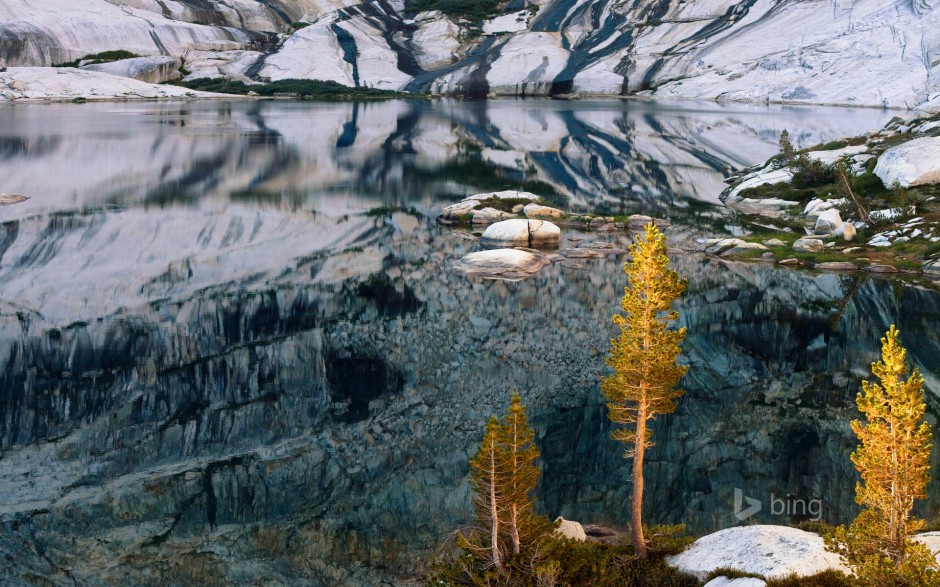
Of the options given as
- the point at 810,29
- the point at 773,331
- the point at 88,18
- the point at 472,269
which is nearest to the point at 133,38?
the point at 88,18

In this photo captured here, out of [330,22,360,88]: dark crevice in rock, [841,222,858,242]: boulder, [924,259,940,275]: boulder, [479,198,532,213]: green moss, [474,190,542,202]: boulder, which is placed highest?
[330,22,360,88]: dark crevice in rock

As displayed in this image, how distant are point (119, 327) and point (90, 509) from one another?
31.3 ft

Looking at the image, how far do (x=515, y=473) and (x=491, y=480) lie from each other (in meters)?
0.38

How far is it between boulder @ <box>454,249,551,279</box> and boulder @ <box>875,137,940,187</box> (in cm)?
1851

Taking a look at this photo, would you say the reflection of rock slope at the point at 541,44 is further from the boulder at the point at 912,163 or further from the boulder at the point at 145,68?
the boulder at the point at 912,163

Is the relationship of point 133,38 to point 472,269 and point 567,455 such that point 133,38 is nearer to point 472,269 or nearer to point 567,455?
point 472,269

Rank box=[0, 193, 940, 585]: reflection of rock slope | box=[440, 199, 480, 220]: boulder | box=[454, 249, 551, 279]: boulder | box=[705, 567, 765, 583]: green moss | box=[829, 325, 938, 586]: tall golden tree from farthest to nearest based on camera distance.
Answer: box=[440, 199, 480, 220]: boulder, box=[454, 249, 551, 279]: boulder, box=[0, 193, 940, 585]: reflection of rock slope, box=[705, 567, 765, 583]: green moss, box=[829, 325, 938, 586]: tall golden tree

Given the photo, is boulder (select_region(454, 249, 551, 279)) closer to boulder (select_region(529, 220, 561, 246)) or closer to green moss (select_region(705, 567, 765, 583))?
boulder (select_region(529, 220, 561, 246))

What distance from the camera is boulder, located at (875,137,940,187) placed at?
38156mm

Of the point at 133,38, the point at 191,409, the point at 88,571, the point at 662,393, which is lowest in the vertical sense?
the point at 88,571

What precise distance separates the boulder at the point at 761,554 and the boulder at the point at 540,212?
1078 inches

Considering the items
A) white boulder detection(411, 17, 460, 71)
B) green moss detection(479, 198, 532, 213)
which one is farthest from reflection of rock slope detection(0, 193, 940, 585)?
white boulder detection(411, 17, 460, 71)

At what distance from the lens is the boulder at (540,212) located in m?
39.6

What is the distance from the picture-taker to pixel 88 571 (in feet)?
44.3
